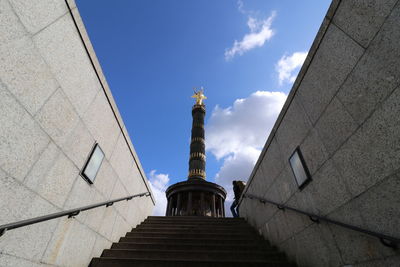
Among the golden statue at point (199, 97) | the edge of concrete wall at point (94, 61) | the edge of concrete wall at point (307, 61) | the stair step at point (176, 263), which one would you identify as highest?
the golden statue at point (199, 97)

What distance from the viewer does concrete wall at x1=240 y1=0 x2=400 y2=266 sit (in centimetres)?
212

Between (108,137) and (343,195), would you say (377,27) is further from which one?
(108,137)

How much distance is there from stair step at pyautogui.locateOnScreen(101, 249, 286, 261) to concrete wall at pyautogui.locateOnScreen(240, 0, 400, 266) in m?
0.58

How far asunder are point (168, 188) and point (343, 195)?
17.0m

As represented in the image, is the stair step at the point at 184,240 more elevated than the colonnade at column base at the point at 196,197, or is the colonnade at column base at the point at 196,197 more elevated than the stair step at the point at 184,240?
the colonnade at column base at the point at 196,197

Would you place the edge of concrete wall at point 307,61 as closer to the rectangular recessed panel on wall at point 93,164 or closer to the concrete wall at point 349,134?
the concrete wall at point 349,134

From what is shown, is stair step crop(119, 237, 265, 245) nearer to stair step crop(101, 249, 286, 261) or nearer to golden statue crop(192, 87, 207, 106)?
stair step crop(101, 249, 286, 261)

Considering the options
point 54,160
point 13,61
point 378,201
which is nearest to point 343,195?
point 378,201

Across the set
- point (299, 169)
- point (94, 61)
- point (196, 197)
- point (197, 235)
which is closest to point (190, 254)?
point (197, 235)

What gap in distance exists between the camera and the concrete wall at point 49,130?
7.40ft

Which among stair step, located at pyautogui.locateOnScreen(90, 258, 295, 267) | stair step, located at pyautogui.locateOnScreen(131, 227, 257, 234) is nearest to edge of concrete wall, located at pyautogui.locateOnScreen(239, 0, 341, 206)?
stair step, located at pyautogui.locateOnScreen(90, 258, 295, 267)

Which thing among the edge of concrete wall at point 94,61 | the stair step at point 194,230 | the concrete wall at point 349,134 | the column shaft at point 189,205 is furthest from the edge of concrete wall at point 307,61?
the column shaft at point 189,205

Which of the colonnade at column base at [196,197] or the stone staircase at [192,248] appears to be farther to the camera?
the colonnade at column base at [196,197]

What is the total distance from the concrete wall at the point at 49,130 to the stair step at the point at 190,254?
47 centimetres
